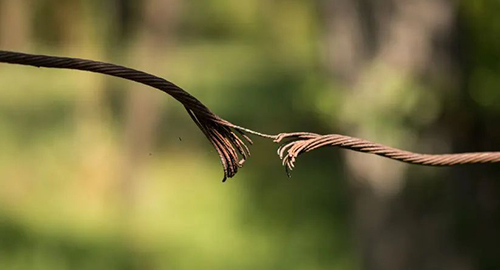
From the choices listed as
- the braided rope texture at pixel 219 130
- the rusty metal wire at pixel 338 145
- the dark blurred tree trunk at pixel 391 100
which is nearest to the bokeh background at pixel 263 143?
the dark blurred tree trunk at pixel 391 100

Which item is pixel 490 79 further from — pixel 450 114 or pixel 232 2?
pixel 232 2

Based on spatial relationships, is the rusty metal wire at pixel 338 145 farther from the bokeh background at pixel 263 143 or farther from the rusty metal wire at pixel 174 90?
the bokeh background at pixel 263 143

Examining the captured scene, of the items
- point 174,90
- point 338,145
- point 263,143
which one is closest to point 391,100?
point 338,145

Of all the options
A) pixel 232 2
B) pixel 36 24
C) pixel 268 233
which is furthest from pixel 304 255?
pixel 232 2

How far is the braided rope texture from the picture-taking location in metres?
0.56

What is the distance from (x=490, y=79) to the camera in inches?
82.8

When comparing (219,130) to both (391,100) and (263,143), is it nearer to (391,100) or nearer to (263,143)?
(391,100)

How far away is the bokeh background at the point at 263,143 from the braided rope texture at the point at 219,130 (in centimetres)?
110

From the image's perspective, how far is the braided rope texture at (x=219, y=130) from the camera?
563mm

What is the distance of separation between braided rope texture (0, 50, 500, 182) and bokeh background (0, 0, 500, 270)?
1097mm

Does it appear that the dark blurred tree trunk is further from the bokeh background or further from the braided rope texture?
the braided rope texture

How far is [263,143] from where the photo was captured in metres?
6.03

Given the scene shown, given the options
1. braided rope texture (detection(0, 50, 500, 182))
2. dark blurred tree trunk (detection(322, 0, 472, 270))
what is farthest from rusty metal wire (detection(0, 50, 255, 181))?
dark blurred tree trunk (detection(322, 0, 472, 270))

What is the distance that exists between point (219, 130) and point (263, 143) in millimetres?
5407
